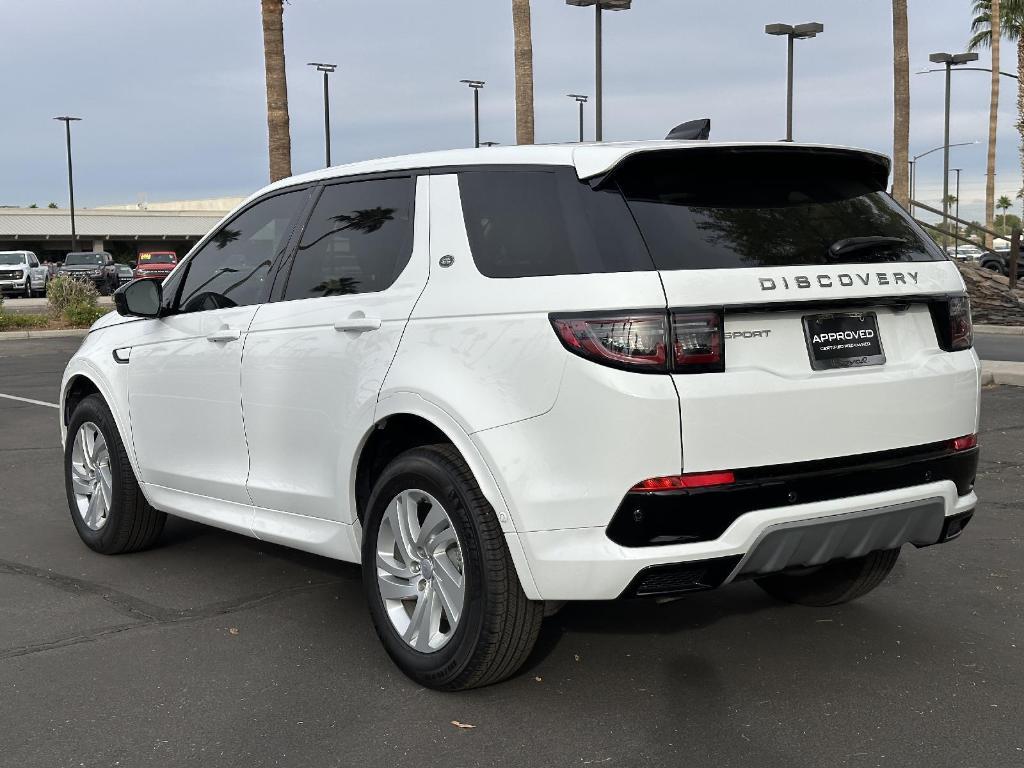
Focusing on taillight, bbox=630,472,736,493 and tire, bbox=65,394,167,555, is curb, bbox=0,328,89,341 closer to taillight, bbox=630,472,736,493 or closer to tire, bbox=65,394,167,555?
tire, bbox=65,394,167,555

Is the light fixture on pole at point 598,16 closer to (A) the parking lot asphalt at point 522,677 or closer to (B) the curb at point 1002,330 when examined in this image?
(B) the curb at point 1002,330

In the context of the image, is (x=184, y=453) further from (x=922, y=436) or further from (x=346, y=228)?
(x=922, y=436)

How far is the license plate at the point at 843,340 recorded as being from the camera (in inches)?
156

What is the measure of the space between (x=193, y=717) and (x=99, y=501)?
2.71 meters

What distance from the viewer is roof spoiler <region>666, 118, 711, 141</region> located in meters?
4.54

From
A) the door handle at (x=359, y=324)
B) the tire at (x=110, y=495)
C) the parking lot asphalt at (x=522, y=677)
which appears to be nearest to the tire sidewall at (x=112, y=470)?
the tire at (x=110, y=495)

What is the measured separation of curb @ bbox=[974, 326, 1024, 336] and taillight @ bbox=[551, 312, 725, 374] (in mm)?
20105

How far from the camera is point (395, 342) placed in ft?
14.4

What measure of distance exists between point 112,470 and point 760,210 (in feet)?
12.4

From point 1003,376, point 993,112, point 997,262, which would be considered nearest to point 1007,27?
point 993,112

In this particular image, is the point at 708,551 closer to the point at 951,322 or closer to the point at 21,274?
the point at 951,322

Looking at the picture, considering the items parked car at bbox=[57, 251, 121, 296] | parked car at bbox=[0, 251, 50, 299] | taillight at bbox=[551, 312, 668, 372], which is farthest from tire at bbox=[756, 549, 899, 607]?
parked car at bbox=[0, 251, 50, 299]

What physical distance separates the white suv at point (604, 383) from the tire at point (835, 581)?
0.02 metres

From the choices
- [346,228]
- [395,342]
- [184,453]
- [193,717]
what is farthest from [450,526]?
[184,453]
